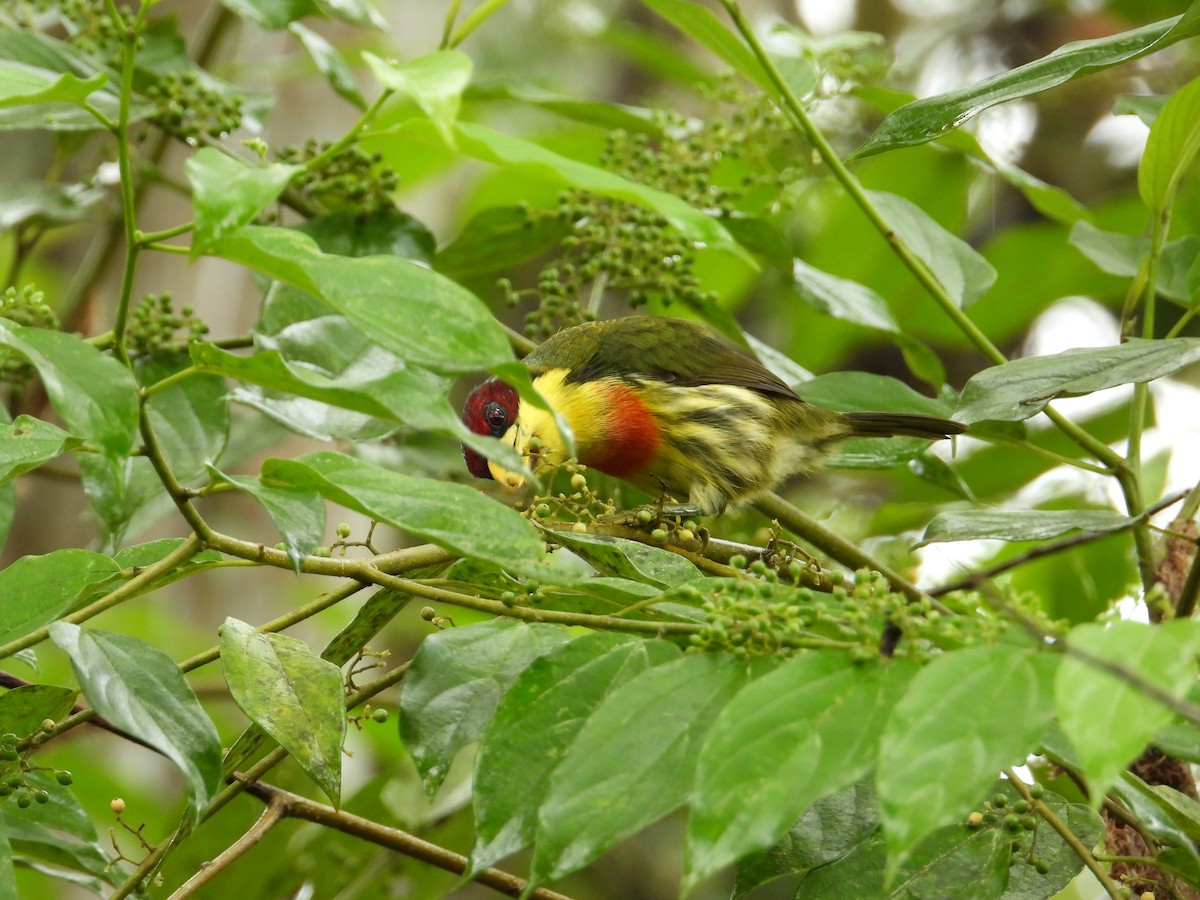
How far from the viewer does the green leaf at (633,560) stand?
1.62 meters

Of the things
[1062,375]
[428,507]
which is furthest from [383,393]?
[1062,375]

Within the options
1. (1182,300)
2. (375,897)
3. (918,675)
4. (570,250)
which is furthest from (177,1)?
(918,675)

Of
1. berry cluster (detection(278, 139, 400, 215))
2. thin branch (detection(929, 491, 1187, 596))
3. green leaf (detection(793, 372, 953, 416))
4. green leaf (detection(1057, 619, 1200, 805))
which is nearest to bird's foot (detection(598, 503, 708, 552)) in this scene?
green leaf (detection(793, 372, 953, 416))

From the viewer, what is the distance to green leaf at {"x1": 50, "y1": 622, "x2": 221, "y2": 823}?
4.31 ft

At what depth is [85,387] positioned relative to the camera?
1.19 meters

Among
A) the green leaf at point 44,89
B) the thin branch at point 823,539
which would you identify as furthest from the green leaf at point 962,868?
the green leaf at point 44,89

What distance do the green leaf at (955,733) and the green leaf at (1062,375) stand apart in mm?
612

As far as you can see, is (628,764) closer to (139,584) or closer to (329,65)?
(139,584)

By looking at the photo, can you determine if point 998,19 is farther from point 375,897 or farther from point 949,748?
point 949,748

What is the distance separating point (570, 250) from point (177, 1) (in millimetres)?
3059

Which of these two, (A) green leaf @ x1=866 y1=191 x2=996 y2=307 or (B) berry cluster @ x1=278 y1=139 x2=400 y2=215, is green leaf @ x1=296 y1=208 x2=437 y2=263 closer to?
(B) berry cluster @ x1=278 y1=139 x2=400 y2=215

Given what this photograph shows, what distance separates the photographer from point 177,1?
5.02m

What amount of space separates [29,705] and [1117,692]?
1.28 metres

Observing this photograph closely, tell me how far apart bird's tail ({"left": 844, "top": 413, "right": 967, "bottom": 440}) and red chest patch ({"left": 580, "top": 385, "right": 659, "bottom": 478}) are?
0.53 meters
